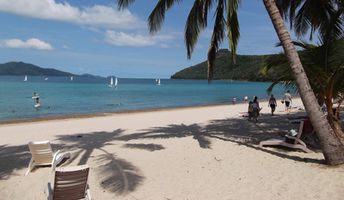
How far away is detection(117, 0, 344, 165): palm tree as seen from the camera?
800 cm

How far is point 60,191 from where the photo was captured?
6.19m

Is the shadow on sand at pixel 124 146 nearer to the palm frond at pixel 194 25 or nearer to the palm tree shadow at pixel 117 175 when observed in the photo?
the palm tree shadow at pixel 117 175

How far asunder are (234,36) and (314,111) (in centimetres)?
342

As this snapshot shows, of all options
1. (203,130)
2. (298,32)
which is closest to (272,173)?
(203,130)

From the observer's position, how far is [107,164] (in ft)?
30.2

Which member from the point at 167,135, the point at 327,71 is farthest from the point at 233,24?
the point at 167,135

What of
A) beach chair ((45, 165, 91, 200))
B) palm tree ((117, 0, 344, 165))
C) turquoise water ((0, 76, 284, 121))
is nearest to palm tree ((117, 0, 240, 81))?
palm tree ((117, 0, 344, 165))

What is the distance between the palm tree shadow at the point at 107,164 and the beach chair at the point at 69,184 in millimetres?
985

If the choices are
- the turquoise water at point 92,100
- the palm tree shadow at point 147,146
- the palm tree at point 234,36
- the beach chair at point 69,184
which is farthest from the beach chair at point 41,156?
the turquoise water at point 92,100

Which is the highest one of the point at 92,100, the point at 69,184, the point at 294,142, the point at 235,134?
the point at 294,142

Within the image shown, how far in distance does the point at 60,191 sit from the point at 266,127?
399 inches

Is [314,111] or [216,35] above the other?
[216,35]

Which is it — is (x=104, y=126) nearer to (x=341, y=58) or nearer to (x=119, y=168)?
(x=119, y=168)

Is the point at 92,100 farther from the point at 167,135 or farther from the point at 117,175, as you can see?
the point at 117,175
